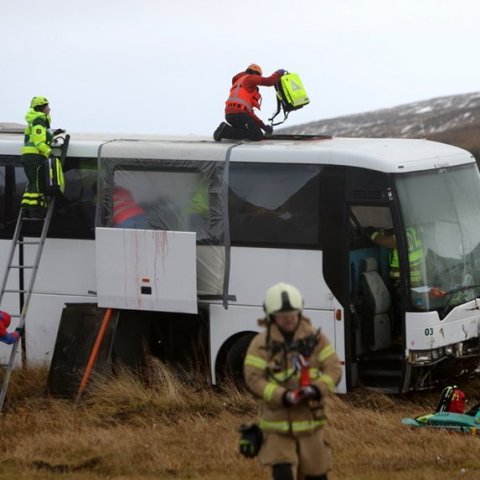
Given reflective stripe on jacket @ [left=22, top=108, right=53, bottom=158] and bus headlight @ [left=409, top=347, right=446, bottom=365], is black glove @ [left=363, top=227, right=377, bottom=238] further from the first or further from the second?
reflective stripe on jacket @ [left=22, top=108, right=53, bottom=158]

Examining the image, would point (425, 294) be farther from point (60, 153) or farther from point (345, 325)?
point (60, 153)

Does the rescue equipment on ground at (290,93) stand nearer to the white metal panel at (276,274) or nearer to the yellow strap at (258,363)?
the white metal panel at (276,274)

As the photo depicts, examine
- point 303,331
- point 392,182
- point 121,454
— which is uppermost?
point 392,182

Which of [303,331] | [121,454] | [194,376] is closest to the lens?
[303,331]

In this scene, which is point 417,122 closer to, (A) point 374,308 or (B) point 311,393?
(A) point 374,308

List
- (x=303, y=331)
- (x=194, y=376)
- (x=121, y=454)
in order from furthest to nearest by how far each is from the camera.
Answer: (x=194, y=376) → (x=121, y=454) → (x=303, y=331)

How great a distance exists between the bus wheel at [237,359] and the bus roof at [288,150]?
1950mm

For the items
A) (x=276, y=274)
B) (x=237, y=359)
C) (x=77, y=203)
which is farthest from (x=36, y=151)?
(x=237, y=359)

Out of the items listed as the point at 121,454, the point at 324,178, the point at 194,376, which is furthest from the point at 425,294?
the point at 121,454

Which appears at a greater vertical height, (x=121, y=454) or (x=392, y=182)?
(x=392, y=182)

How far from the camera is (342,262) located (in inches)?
590

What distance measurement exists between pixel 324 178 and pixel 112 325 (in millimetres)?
2900

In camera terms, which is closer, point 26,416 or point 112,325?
point 26,416

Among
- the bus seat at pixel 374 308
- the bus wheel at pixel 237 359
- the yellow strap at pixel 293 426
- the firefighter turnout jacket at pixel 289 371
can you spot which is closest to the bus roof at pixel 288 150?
the bus seat at pixel 374 308
